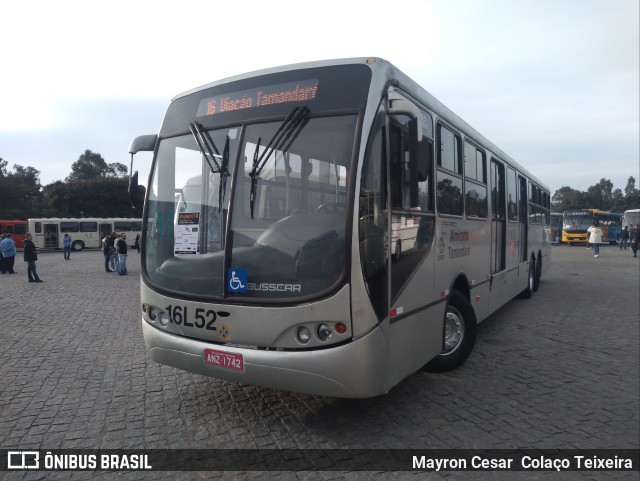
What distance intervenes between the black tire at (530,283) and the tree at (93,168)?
10135 cm

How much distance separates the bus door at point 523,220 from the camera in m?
10.4

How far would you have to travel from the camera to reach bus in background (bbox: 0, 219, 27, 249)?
43.6 metres

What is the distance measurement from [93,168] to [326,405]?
113 meters

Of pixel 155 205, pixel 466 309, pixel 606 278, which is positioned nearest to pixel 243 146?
pixel 155 205

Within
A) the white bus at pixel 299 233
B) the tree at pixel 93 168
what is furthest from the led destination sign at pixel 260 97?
the tree at pixel 93 168

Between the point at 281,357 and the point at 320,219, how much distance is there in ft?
3.78

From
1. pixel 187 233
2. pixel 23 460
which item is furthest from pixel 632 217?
pixel 23 460

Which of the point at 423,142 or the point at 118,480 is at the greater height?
the point at 423,142

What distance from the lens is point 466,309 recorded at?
601cm

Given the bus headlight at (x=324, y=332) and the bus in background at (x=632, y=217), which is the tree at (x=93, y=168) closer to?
the bus in background at (x=632, y=217)

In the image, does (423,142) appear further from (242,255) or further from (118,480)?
(118,480)

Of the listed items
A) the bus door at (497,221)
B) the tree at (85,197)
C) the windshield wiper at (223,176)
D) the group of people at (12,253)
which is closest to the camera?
the windshield wiper at (223,176)

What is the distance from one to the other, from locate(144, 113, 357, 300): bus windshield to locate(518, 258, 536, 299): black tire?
28.7 feet

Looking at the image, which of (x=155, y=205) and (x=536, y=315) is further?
(x=536, y=315)
